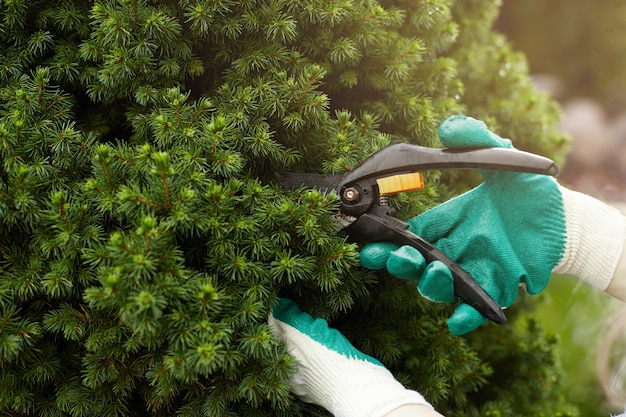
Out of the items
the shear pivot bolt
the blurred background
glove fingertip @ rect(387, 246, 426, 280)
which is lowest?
the blurred background

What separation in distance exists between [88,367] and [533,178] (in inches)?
34.2

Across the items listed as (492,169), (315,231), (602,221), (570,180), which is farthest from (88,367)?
(570,180)

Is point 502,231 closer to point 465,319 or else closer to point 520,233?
point 520,233

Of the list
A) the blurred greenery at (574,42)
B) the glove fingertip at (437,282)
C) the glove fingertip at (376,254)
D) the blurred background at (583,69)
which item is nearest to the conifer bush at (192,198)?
the glove fingertip at (376,254)

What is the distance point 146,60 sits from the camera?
1.06 m

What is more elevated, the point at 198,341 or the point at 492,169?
the point at 492,169

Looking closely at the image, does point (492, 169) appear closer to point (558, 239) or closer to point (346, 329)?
point (558, 239)

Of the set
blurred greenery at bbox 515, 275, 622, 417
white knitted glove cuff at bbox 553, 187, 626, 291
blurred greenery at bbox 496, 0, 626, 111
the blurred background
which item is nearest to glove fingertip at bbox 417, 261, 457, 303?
white knitted glove cuff at bbox 553, 187, 626, 291

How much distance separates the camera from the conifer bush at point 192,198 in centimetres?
93

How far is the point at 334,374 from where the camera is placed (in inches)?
39.1

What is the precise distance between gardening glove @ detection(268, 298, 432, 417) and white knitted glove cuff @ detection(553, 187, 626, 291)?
404mm

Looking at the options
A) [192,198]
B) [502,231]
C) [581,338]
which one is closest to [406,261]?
[502,231]

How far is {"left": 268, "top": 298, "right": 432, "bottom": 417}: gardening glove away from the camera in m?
0.97

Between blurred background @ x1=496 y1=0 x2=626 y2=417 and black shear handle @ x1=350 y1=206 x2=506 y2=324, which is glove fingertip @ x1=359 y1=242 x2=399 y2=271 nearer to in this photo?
black shear handle @ x1=350 y1=206 x2=506 y2=324
